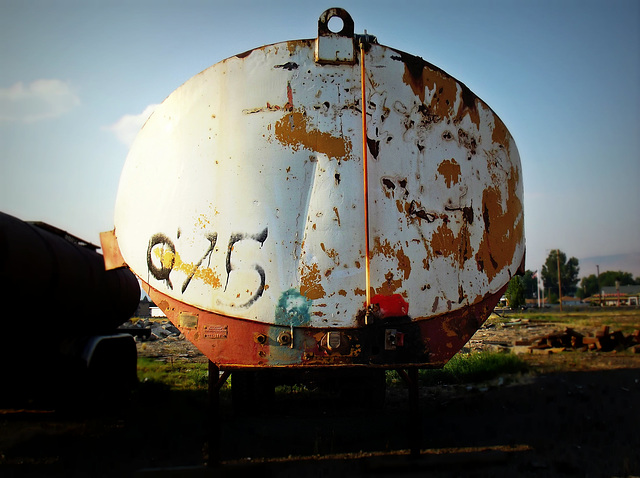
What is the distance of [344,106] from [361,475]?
2.55 meters

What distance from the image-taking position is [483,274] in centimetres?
340

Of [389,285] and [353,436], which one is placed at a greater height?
[389,285]

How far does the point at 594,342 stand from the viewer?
34.7 feet

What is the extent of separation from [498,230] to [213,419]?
8.12 ft

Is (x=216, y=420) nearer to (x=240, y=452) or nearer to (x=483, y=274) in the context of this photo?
(x=240, y=452)

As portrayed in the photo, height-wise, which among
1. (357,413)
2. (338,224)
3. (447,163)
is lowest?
(357,413)

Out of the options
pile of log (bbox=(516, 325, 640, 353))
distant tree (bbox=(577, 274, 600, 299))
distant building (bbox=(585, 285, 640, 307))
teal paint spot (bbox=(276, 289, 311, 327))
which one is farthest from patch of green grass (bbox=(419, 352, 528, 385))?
distant tree (bbox=(577, 274, 600, 299))

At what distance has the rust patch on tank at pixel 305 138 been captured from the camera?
121 inches

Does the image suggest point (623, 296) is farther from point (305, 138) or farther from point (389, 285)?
point (305, 138)

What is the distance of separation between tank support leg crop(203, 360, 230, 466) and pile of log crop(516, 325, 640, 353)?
31.0ft

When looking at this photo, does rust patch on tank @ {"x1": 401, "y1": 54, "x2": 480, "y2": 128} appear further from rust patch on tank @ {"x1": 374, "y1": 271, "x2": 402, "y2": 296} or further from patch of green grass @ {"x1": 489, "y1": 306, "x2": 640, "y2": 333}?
patch of green grass @ {"x1": 489, "y1": 306, "x2": 640, "y2": 333}

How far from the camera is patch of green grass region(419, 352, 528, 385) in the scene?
7203 millimetres

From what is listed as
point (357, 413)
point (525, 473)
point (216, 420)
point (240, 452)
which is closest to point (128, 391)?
point (240, 452)

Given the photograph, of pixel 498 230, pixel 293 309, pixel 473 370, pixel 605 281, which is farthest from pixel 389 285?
pixel 605 281
